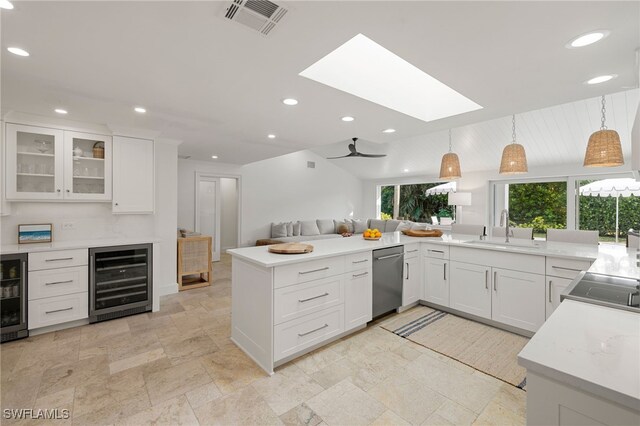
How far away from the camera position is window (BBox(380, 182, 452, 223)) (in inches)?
334

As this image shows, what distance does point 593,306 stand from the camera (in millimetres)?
1201

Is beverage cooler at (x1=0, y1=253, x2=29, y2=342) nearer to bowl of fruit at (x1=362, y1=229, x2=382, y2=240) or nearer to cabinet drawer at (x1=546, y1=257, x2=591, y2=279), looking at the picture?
bowl of fruit at (x1=362, y1=229, x2=382, y2=240)

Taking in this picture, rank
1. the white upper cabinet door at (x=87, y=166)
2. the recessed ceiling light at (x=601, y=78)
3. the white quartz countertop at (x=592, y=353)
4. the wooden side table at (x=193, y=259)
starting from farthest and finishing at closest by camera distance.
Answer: the wooden side table at (x=193, y=259)
the white upper cabinet door at (x=87, y=166)
the recessed ceiling light at (x=601, y=78)
the white quartz countertop at (x=592, y=353)

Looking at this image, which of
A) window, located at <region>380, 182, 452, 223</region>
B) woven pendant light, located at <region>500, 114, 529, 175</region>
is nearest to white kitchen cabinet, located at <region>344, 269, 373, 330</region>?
woven pendant light, located at <region>500, 114, 529, 175</region>

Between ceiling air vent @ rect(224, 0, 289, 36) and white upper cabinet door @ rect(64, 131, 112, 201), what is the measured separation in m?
2.91

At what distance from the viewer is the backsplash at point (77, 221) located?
3076 millimetres

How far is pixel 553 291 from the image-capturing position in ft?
8.36

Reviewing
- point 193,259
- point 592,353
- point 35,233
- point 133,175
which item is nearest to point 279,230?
point 193,259

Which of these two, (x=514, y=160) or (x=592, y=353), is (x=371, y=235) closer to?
(x=514, y=160)

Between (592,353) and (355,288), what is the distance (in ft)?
6.57

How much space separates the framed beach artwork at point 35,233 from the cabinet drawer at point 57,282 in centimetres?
56

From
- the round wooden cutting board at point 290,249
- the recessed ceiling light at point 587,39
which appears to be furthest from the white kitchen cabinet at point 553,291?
the round wooden cutting board at point 290,249

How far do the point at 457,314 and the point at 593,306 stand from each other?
228 cm

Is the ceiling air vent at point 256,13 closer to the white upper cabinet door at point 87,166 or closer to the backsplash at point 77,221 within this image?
the white upper cabinet door at point 87,166
